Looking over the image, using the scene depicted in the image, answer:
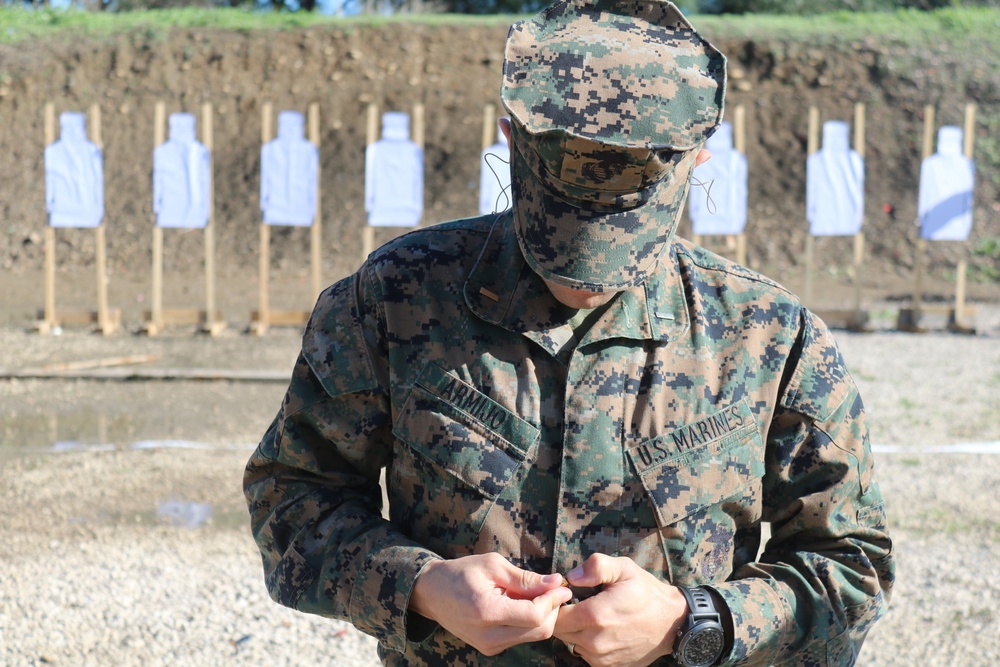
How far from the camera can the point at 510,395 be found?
133 centimetres

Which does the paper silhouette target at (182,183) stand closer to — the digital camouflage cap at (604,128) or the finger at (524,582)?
the digital camouflage cap at (604,128)

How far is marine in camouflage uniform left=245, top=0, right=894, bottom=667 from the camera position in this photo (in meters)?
1.28

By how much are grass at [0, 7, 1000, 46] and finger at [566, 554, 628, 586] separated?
45.0 feet

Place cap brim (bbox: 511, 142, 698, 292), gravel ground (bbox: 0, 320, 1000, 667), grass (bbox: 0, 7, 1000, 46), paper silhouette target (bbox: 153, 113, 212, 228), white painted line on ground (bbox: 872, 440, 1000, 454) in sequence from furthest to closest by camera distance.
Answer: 1. grass (bbox: 0, 7, 1000, 46)
2. paper silhouette target (bbox: 153, 113, 212, 228)
3. white painted line on ground (bbox: 872, 440, 1000, 454)
4. gravel ground (bbox: 0, 320, 1000, 667)
5. cap brim (bbox: 511, 142, 698, 292)

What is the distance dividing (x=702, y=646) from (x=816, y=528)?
23 centimetres

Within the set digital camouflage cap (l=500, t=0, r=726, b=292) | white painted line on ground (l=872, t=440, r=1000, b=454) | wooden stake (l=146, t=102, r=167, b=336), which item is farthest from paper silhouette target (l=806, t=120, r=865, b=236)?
digital camouflage cap (l=500, t=0, r=726, b=292)

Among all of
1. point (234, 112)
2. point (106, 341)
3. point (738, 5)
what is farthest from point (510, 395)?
point (738, 5)

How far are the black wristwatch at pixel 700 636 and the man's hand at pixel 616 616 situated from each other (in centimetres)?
2

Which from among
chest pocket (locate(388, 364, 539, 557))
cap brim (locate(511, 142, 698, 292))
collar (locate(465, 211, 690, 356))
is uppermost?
cap brim (locate(511, 142, 698, 292))

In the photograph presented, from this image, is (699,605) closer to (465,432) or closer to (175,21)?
(465,432)

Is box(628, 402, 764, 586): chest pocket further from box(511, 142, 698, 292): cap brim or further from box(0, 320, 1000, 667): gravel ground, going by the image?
box(0, 320, 1000, 667): gravel ground

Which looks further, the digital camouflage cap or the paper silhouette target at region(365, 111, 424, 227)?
the paper silhouette target at region(365, 111, 424, 227)

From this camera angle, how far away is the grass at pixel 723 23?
14.3 m

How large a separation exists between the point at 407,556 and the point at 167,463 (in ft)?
13.0
